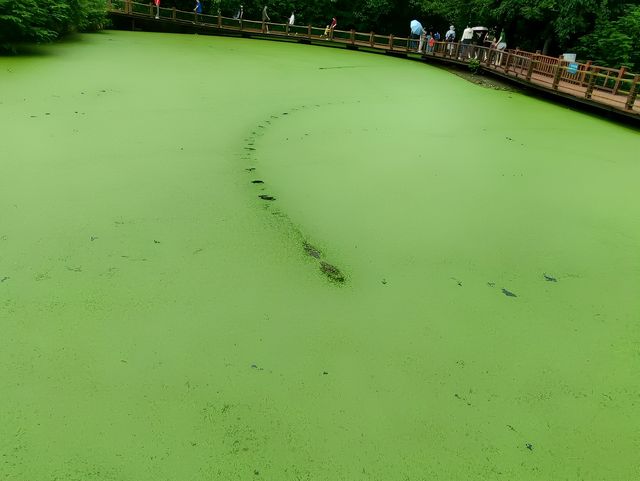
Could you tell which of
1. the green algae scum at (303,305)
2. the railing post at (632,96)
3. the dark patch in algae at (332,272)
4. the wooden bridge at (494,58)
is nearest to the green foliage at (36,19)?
the green algae scum at (303,305)

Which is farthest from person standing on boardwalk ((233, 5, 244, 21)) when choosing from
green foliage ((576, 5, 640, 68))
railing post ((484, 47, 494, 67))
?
green foliage ((576, 5, 640, 68))

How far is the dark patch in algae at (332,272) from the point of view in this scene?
1856mm

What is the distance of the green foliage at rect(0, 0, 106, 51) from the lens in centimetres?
569

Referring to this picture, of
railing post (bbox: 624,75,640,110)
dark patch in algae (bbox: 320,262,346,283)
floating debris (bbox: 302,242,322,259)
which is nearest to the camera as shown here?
dark patch in algae (bbox: 320,262,346,283)

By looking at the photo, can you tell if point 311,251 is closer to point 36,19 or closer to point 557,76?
point 557,76

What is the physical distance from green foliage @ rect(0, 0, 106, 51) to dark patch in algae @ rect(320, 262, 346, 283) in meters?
5.62

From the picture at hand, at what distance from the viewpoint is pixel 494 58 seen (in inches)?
326

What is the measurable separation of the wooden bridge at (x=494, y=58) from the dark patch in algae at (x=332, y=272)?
462 centimetres

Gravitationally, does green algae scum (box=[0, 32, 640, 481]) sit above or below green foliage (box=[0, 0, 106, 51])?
below

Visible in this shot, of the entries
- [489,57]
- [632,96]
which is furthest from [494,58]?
[632,96]

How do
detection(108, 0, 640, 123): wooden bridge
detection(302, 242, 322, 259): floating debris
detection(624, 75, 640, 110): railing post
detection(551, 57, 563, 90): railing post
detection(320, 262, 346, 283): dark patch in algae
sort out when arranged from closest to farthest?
1. detection(320, 262, 346, 283): dark patch in algae
2. detection(302, 242, 322, 259): floating debris
3. detection(624, 75, 640, 110): railing post
4. detection(108, 0, 640, 123): wooden bridge
5. detection(551, 57, 563, 90): railing post

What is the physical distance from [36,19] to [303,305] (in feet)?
20.4

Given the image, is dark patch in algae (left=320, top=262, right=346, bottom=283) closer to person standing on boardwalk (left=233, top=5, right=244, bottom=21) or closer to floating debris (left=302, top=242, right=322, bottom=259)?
floating debris (left=302, top=242, right=322, bottom=259)

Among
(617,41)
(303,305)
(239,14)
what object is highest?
(617,41)
